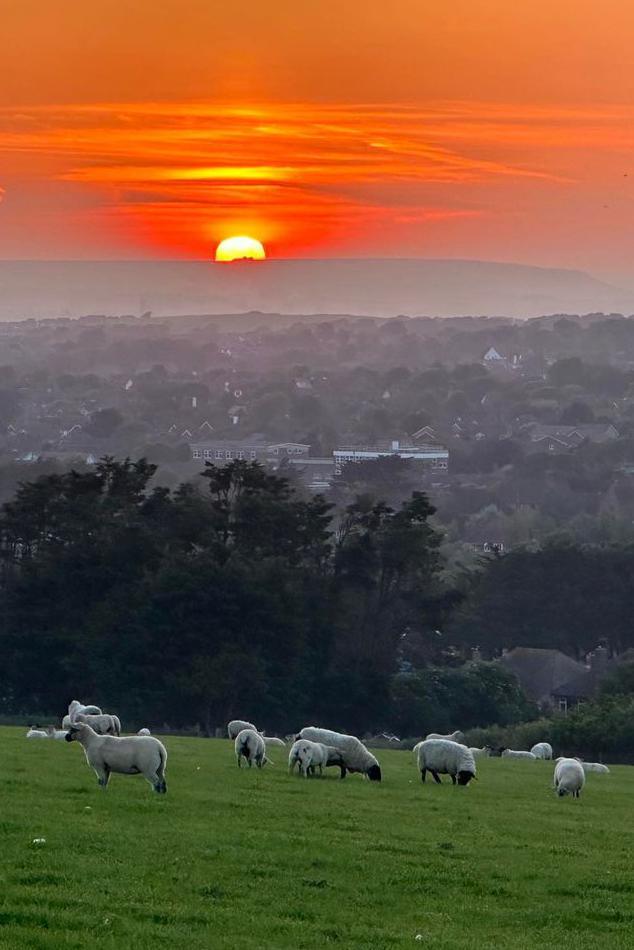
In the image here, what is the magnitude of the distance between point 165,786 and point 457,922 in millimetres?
6601

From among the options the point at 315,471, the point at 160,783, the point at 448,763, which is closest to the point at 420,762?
the point at 448,763

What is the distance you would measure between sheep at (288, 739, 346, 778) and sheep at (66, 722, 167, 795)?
158 inches

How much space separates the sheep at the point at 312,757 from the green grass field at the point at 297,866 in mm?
1334

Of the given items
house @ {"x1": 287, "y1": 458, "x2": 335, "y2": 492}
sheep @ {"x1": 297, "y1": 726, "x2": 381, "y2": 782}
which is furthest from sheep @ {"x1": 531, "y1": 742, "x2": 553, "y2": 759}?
house @ {"x1": 287, "y1": 458, "x2": 335, "y2": 492}

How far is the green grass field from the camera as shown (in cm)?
1249

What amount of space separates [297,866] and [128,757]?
4824mm

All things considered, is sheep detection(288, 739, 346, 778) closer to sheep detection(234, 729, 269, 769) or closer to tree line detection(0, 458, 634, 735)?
sheep detection(234, 729, 269, 769)

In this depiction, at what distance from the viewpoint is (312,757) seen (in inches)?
919

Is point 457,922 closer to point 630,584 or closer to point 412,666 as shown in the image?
point 412,666

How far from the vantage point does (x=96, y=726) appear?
2823 centimetres

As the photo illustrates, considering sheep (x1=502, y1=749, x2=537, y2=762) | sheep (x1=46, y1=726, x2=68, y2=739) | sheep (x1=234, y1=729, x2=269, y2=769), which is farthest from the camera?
sheep (x1=502, y1=749, x2=537, y2=762)

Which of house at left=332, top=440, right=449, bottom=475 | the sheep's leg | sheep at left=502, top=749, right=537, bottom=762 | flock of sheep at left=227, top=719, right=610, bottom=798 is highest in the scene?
house at left=332, top=440, right=449, bottom=475

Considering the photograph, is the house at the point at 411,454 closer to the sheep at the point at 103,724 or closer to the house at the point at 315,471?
the house at the point at 315,471

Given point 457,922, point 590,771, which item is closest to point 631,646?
point 590,771
